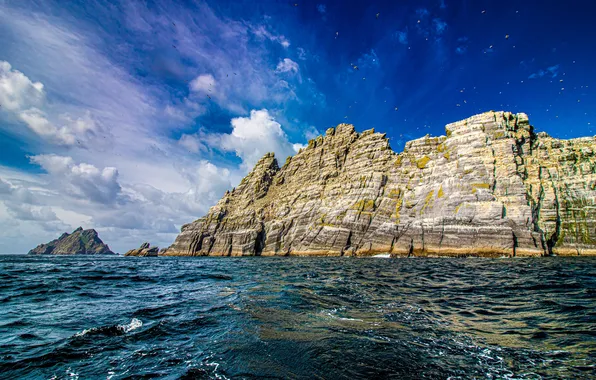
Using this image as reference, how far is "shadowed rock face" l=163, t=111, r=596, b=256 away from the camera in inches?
2146

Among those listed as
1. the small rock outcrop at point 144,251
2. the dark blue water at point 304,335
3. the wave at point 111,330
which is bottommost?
the small rock outcrop at point 144,251

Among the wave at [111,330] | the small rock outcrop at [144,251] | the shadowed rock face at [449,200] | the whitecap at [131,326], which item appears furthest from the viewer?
the small rock outcrop at [144,251]

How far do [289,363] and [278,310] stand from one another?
545 cm

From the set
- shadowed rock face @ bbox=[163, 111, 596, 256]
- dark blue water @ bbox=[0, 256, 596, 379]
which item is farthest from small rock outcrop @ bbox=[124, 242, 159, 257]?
dark blue water @ bbox=[0, 256, 596, 379]

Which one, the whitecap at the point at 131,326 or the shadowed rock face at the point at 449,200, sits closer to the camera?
the whitecap at the point at 131,326

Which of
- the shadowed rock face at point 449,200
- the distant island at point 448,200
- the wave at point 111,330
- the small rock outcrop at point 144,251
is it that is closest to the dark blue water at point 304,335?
the wave at point 111,330

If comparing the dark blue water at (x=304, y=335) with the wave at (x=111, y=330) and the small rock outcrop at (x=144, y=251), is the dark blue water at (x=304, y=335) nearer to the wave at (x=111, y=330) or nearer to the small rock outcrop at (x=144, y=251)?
the wave at (x=111, y=330)

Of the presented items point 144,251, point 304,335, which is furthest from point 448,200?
point 144,251

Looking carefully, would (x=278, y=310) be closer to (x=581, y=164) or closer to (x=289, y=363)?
(x=289, y=363)

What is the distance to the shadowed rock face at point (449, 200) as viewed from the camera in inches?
2146

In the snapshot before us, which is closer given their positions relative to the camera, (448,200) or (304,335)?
(304,335)

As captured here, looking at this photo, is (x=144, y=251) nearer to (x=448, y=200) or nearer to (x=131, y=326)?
(x=448, y=200)

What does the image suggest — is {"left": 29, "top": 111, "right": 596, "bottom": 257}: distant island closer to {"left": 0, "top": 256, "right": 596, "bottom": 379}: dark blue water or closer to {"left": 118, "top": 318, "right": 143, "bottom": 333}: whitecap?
{"left": 0, "top": 256, "right": 596, "bottom": 379}: dark blue water

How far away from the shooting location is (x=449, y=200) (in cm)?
6247
